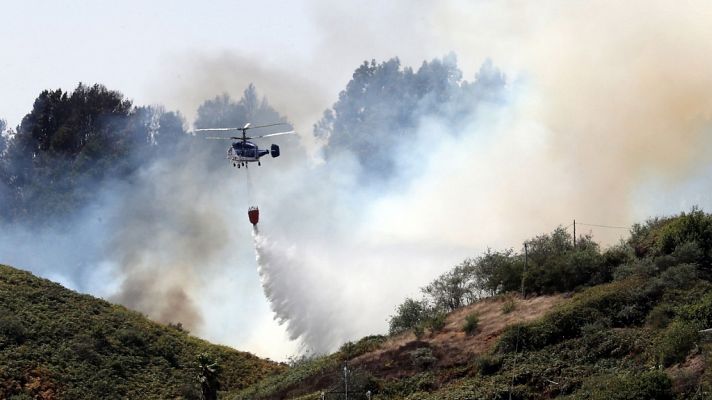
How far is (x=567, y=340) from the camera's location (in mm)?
74688

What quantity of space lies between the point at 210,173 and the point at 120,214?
45.7 feet

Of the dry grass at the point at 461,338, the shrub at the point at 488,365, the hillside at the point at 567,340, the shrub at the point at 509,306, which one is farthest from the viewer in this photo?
the shrub at the point at 509,306

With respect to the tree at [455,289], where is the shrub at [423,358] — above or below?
A: below

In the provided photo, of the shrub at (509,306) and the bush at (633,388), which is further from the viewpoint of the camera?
the shrub at (509,306)

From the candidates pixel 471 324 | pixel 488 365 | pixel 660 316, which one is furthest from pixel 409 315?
pixel 660 316

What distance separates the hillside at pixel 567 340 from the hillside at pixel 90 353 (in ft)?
24.5

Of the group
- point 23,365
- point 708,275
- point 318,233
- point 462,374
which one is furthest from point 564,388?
point 318,233

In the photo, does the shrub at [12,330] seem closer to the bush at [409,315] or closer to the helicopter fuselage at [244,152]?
the helicopter fuselage at [244,152]

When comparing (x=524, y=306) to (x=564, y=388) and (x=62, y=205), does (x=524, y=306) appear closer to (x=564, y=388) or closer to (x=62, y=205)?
(x=564, y=388)

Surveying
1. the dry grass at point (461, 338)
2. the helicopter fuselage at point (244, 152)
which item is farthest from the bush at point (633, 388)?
the helicopter fuselage at point (244, 152)

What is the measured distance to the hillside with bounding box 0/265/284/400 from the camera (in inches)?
3462

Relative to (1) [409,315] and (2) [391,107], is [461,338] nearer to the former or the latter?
(1) [409,315]

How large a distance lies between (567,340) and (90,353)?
133 ft

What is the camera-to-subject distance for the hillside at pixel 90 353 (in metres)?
87.9
